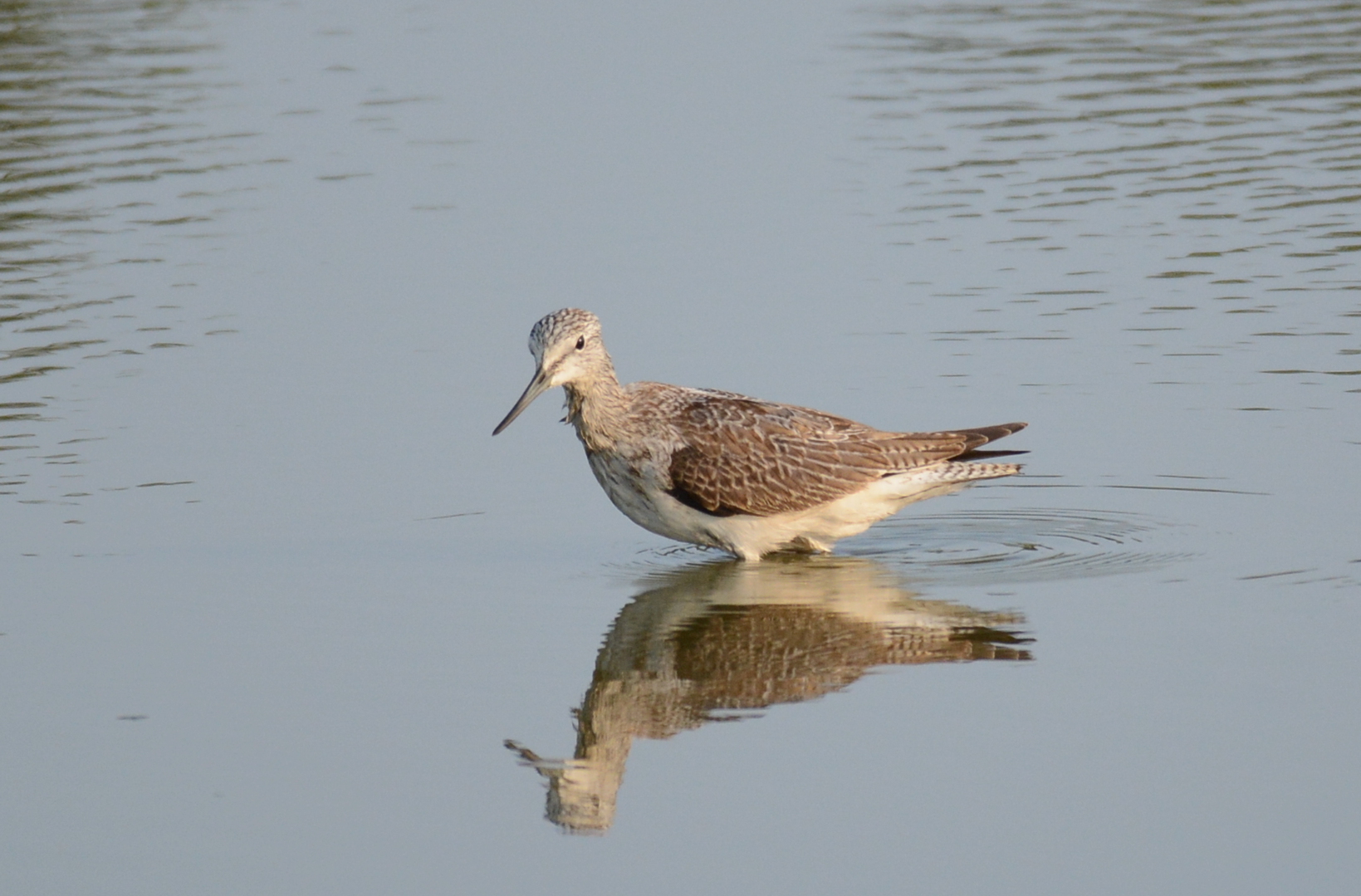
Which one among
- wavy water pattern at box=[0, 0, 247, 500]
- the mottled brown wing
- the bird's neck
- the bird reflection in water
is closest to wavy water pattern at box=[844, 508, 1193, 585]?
the bird reflection in water

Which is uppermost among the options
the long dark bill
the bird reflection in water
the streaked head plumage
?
the streaked head plumage

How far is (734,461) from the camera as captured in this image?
12141mm

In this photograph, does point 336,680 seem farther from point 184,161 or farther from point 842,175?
point 184,161

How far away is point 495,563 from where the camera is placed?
11.5m

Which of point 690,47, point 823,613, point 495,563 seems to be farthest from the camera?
point 690,47

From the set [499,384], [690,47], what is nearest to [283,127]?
[690,47]

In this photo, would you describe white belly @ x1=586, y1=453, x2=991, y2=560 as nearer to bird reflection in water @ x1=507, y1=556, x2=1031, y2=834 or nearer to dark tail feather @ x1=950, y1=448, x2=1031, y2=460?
dark tail feather @ x1=950, y1=448, x2=1031, y2=460

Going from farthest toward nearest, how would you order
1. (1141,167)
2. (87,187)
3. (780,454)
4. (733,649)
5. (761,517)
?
1. (87,187)
2. (1141,167)
3. (780,454)
4. (761,517)
5. (733,649)

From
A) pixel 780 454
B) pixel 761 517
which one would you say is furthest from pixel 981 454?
pixel 761 517

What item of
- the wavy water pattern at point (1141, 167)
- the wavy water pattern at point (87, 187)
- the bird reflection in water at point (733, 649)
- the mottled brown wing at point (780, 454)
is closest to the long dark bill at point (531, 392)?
the mottled brown wing at point (780, 454)

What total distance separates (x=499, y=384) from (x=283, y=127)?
338 inches

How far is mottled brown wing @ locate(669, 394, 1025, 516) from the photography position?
1200 centimetres

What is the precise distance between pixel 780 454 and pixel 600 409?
3.67ft

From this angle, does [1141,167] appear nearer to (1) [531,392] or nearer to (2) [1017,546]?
(2) [1017,546]
